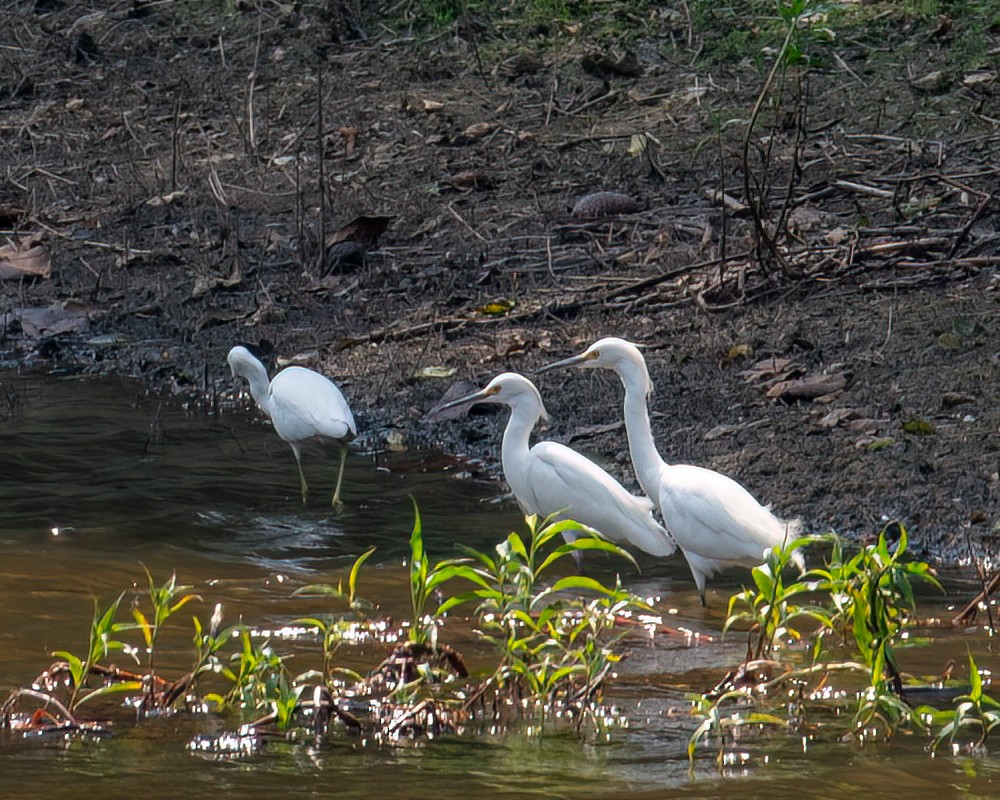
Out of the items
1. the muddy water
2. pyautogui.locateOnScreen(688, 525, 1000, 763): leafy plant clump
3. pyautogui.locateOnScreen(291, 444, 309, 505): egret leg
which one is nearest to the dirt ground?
pyautogui.locateOnScreen(291, 444, 309, 505): egret leg

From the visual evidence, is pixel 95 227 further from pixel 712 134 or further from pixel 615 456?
pixel 615 456

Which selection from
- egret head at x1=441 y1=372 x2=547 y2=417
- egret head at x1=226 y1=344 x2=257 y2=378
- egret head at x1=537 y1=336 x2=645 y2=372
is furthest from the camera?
egret head at x1=226 y1=344 x2=257 y2=378

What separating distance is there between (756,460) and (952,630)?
2288 mm

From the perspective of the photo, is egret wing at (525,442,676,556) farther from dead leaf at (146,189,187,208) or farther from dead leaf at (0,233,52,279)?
dead leaf at (146,189,187,208)

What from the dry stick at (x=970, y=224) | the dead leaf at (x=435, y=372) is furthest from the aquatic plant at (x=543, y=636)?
the dry stick at (x=970, y=224)

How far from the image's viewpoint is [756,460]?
7.77 metres

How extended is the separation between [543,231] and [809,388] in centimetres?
346

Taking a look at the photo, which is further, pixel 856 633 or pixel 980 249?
pixel 980 249

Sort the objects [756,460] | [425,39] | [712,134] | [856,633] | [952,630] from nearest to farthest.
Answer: [856,633] < [952,630] < [756,460] < [712,134] < [425,39]

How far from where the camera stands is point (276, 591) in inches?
249

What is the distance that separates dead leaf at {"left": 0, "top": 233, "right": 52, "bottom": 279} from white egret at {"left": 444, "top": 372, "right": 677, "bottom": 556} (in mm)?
5644

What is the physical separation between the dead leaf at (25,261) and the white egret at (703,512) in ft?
21.3

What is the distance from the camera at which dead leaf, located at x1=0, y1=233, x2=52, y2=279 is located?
11.9 m

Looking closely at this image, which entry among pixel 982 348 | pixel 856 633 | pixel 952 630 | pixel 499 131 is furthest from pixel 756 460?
pixel 499 131
